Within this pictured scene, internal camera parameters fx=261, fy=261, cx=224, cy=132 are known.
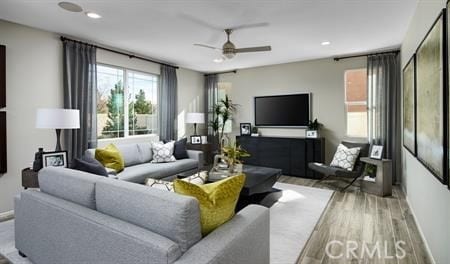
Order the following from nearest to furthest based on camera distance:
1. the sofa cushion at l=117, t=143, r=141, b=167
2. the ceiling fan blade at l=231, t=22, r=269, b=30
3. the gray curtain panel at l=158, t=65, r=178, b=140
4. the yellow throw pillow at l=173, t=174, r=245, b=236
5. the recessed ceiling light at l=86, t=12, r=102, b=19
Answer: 1. the yellow throw pillow at l=173, t=174, r=245, b=236
2. the recessed ceiling light at l=86, t=12, r=102, b=19
3. the ceiling fan blade at l=231, t=22, r=269, b=30
4. the sofa cushion at l=117, t=143, r=141, b=167
5. the gray curtain panel at l=158, t=65, r=178, b=140

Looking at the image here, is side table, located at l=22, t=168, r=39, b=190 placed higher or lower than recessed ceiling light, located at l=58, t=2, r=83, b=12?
lower

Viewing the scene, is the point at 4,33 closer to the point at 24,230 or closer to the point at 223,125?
the point at 24,230

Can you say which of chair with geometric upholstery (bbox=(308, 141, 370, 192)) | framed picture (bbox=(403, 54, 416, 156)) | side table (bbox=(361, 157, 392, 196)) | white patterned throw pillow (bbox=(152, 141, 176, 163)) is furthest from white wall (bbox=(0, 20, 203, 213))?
side table (bbox=(361, 157, 392, 196))

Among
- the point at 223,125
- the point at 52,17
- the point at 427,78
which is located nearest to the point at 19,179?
the point at 52,17

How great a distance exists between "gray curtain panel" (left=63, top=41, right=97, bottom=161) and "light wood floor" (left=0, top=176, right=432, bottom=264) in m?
1.95

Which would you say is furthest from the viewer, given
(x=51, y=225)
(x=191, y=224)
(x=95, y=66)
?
(x=95, y=66)

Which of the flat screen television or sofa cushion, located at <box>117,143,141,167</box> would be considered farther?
the flat screen television

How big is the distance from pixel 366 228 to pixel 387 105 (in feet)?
8.93

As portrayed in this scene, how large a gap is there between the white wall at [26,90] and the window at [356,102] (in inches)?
201

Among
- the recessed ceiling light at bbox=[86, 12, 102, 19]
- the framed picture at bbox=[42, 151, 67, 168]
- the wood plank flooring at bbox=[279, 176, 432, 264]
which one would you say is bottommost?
the wood plank flooring at bbox=[279, 176, 432, 264]

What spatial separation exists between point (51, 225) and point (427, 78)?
3.03m

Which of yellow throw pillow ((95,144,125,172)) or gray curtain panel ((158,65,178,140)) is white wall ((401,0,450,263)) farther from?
gray curtain panel ((158,65,178,140))

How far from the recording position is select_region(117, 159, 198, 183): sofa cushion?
3.69 meters

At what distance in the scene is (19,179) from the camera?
11.4ft
